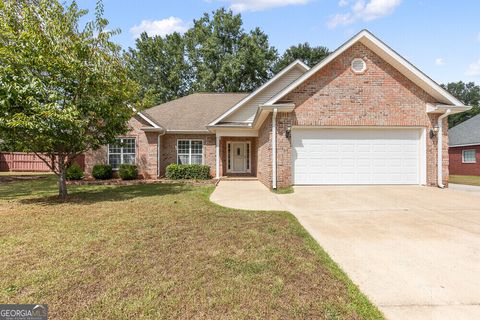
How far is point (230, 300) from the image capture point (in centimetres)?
267

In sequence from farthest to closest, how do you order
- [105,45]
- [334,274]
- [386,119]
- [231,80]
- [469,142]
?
[231,80] → [469,142] → [386,119] → [105,45] → [334,274]

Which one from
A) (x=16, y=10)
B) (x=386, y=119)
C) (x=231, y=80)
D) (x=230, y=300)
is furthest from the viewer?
(x=231, y=80)

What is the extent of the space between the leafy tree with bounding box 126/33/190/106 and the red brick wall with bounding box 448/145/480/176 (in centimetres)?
3074

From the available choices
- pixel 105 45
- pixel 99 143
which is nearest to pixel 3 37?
pixel 105 45

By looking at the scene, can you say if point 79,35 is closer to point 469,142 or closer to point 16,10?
point 16,10

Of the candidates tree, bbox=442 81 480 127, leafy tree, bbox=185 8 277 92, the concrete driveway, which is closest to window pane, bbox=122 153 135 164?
the concrete driveway

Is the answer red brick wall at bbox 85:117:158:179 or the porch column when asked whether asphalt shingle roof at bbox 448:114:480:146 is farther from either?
red brick wall at bbox 85:117:158:179

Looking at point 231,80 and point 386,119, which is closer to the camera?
point 386,119

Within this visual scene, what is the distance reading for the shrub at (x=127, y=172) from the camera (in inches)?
548

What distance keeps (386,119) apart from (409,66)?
2.09 m

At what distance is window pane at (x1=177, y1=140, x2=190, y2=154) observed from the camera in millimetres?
15766

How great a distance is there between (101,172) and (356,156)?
43.5 ft

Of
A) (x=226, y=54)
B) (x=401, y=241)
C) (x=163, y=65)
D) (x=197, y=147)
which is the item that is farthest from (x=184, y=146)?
(x=163, y=65)

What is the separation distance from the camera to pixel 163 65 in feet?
113
